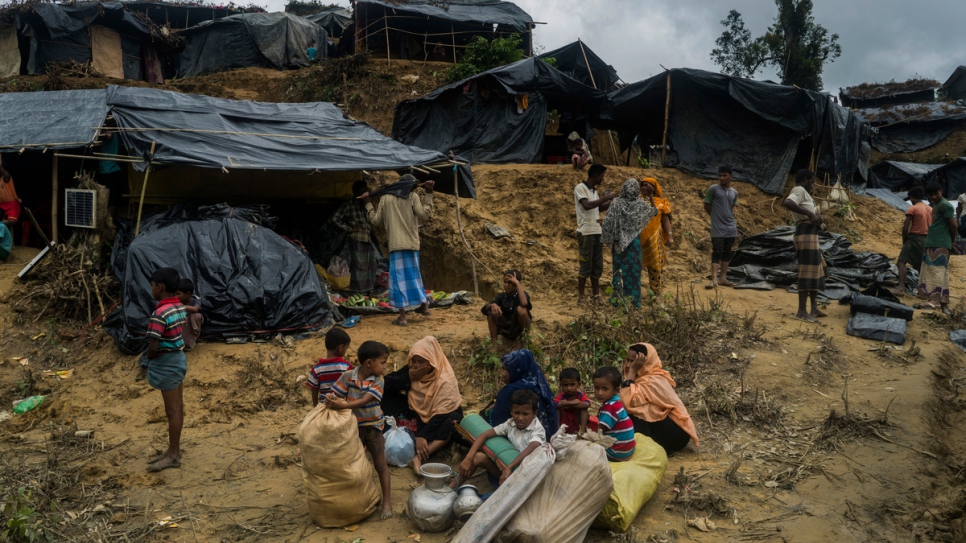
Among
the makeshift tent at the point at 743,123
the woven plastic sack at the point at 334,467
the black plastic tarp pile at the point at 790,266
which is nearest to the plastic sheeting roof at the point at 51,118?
the woven plastic sack at the point at 334,467

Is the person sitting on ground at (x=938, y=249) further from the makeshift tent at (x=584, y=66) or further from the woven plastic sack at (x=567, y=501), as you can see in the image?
the makeshift tent at (x=584, y=66)

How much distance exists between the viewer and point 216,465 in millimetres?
4523

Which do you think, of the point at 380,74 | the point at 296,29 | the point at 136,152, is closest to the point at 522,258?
the point at 136,152

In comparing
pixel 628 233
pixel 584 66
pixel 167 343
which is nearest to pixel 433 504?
pixel 167 343

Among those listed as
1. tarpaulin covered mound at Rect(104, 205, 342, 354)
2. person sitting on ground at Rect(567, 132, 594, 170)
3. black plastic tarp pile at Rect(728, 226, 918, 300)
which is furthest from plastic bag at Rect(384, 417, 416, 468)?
person sitting on ground at Rect(567, 132, 594, 170)

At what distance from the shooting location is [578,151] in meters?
12.2

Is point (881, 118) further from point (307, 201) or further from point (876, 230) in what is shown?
point (307, 201)

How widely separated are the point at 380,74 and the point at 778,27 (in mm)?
14829

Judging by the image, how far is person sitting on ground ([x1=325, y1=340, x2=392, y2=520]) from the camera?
3.63 m

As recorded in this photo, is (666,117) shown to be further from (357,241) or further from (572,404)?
(572,404)

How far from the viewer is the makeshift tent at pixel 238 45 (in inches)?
778

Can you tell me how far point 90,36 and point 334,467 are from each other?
17.9 m

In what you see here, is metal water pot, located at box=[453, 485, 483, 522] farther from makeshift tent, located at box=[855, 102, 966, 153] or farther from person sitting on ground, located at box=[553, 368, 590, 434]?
makeshift tent, located at box=[855, 102, 966, 153]

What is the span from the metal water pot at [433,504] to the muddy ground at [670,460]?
0.07m
